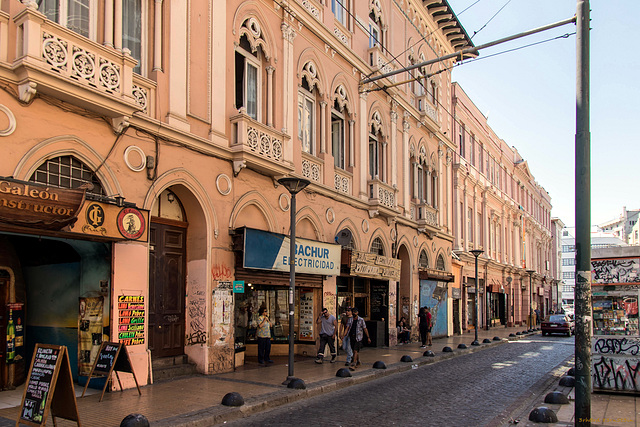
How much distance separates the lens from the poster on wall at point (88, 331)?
10.5 m

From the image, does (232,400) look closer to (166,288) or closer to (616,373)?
(166,288)

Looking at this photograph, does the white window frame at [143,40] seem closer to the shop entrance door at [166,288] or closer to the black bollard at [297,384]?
the shop entrance door at [166,288]

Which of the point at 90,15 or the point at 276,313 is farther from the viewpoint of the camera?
the point at 276,313

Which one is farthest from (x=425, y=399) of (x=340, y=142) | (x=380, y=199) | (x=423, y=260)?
(x=423, y=260)

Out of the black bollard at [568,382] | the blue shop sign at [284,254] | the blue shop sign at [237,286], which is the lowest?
the black bollard at [568,382]

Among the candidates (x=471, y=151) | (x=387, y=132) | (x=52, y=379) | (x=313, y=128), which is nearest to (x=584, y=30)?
(x=52, y=379)

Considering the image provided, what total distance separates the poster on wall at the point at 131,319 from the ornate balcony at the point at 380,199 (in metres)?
11.6

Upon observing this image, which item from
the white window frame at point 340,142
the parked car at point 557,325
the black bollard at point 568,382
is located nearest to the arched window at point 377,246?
the white window frame at point 340,142

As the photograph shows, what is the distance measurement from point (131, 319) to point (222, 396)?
2.35 m

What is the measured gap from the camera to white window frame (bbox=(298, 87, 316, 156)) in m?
17.4

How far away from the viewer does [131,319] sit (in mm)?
10656

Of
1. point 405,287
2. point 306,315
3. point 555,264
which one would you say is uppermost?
point 555,264

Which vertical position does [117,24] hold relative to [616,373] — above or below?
above

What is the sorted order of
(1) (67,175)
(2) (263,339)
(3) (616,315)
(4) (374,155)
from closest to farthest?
(1) (67,175)
(3) (616,315)
(2) (263,339)
(4) (374,155)
